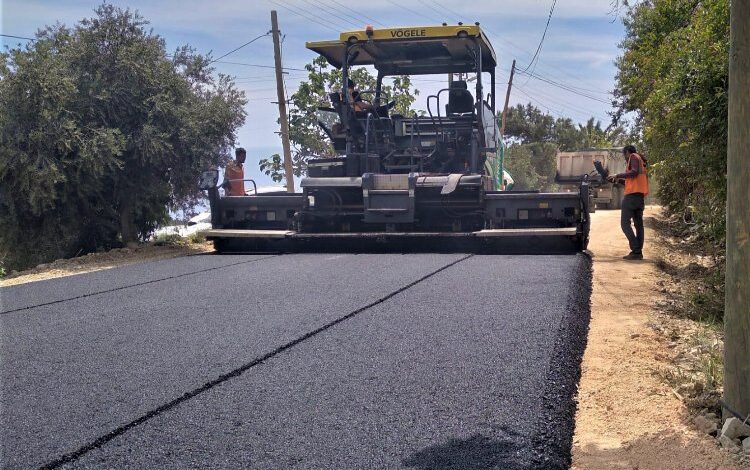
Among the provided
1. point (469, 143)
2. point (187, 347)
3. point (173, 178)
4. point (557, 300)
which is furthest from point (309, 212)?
point (187, 347)

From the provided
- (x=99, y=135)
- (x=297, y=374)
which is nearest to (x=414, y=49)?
(x=99, y=135)

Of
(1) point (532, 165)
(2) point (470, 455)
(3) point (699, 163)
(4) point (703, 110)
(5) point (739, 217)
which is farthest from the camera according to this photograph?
(1) point (532, 165)

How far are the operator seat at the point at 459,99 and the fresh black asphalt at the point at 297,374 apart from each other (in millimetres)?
3988

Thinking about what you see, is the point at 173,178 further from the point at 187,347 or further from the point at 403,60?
the point at 187,347

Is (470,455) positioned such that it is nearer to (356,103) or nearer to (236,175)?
(356,103)

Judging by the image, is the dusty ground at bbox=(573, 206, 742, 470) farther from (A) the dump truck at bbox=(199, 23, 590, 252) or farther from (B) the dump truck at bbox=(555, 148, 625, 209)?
(B) the dump truck at bbox=(555, 148, 625, 209)

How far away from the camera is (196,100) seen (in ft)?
46.7

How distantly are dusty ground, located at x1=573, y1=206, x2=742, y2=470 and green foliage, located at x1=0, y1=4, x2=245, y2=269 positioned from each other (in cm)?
834

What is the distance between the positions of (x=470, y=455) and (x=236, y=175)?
998cm

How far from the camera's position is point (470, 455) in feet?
10.8

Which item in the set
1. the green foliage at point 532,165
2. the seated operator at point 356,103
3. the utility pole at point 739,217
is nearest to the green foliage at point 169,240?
the seated operator at point 356,103

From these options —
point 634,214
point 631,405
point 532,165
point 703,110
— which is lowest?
point 631,405

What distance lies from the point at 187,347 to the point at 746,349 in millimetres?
3175

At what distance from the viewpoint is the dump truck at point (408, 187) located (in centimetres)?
1035
